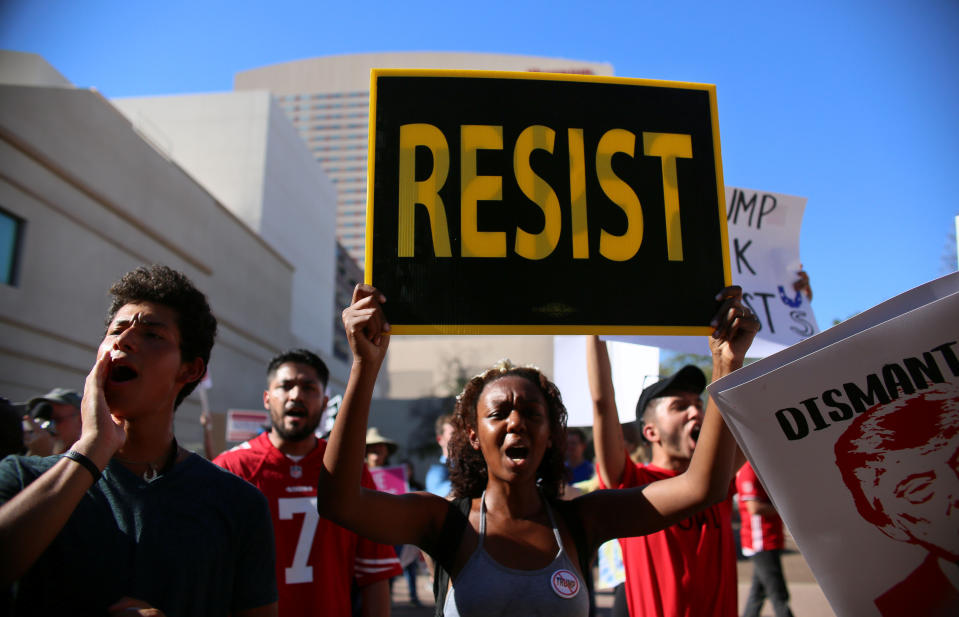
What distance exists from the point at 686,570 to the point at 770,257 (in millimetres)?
2121

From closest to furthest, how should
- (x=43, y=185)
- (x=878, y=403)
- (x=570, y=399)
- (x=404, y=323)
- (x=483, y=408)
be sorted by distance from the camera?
(x=878, y=403) < (x=404, y=323) < (x=483, y=408) < (x=570, y=399) < (x=43, y=185)

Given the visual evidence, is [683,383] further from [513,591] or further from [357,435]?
[357,435]

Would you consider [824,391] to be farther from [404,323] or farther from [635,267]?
[404,323]

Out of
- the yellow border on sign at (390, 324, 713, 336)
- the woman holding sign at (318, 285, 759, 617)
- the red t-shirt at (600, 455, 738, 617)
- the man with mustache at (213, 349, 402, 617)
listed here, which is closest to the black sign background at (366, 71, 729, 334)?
the yellow border on sign at (390, 324, 713, 336)

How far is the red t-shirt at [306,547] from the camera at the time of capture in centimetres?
325

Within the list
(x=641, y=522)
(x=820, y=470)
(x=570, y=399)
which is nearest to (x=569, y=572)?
(x=641, y=522)

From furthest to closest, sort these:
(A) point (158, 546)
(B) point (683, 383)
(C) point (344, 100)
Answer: (C) point (344, 100)
(B) point (683, 383)
(A) point (158, 546)

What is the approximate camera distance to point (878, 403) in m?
1.97

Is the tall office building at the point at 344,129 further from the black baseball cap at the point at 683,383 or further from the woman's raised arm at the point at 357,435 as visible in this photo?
the woman's raised arm at the point at 357,435

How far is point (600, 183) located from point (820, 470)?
1.09 meters

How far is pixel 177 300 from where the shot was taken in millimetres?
2182

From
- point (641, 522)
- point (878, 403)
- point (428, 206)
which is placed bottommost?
point (641, 522)

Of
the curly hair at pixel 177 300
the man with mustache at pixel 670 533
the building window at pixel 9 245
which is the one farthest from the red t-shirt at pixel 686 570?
the building window at pixel 9 245

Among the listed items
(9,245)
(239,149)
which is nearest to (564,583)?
(9,245)
